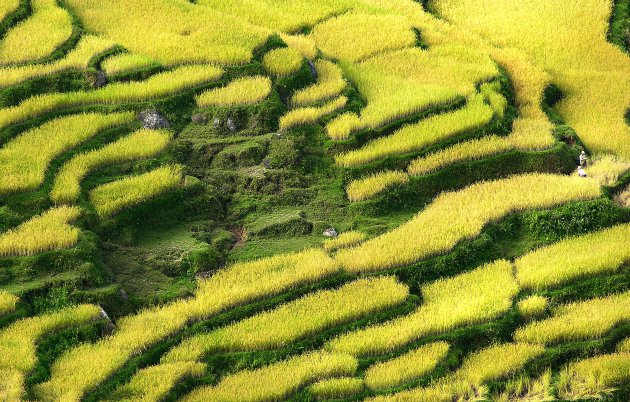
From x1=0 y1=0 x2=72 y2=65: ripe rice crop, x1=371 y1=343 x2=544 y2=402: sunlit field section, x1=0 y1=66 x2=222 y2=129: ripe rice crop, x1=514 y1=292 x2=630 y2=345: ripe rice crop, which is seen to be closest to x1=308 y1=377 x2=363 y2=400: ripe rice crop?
x1=371 y1=343 x2=544 y2=402: sunlit field section

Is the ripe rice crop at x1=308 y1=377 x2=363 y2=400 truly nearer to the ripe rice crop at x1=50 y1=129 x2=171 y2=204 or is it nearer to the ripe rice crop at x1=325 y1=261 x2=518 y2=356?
the ripe rice crop at x1=325 y1=261 x2=518 y2=356

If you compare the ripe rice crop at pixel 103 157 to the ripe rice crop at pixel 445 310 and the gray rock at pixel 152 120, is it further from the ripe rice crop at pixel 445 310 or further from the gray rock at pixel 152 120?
the ripe rice crop at pixel 445 310

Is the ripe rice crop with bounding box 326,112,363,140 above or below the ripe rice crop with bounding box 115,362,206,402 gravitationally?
above

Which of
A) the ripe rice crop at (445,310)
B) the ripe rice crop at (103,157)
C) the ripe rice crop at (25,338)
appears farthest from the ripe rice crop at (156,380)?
the ripe rice crop at (103,157)

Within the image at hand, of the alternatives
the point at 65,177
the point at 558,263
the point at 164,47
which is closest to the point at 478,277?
the point at 558,263

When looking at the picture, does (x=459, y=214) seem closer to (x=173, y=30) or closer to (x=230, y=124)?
(x=230, y=124)

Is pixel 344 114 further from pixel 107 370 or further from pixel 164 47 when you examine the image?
pixel 107 370
